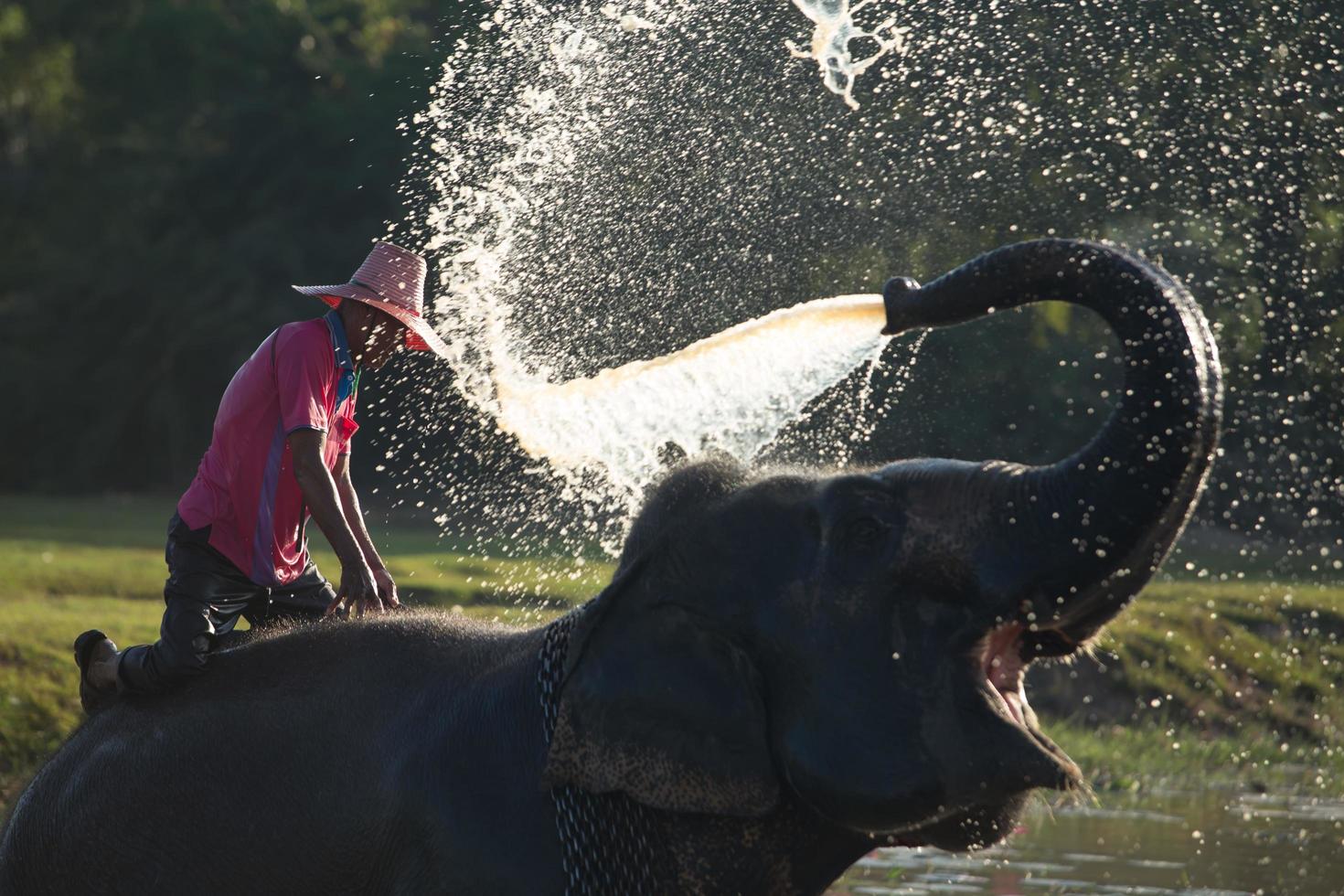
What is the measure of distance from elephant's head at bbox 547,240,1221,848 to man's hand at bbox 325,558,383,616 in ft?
3.15

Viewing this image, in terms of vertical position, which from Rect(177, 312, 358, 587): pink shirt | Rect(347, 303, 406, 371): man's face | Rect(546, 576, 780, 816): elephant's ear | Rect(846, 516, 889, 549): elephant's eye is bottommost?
Rect(546, 576, 780, 816): elephant's ear

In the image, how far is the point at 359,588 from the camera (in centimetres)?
477

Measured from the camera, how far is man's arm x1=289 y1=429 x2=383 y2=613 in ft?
15.3

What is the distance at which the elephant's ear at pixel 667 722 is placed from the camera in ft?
12.5

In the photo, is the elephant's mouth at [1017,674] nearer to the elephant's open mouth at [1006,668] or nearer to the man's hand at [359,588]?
the elephant's open mouth at [1006,668]

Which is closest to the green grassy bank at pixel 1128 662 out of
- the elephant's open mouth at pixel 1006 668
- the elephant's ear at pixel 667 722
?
the elephant's ear at pixel 667 722

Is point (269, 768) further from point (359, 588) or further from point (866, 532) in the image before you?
point (866, 532)

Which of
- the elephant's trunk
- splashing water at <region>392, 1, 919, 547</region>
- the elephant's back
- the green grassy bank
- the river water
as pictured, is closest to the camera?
the elephant's trunk

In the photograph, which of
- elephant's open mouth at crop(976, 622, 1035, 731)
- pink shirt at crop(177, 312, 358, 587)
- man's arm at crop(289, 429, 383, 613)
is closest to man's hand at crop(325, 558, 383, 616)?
man's arm at crop(289, 429, 383, 613)

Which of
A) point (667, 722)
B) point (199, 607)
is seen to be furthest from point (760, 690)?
point (199, 607)

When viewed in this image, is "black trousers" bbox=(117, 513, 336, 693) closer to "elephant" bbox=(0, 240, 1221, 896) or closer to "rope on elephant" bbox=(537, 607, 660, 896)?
"elephant" bbox=(0, 240, 1221, 896)

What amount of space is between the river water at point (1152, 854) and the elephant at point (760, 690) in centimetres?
345

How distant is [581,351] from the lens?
767 cm

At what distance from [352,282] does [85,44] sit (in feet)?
110
